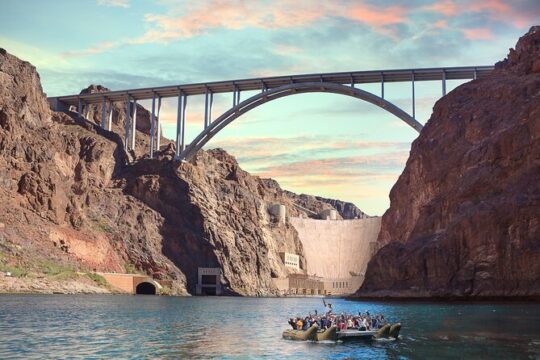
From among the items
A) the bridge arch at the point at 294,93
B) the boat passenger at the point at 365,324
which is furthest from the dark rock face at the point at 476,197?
the boat passenger at the point at 365,324

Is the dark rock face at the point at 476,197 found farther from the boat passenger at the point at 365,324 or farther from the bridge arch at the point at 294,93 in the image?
the boat passenger at the point at 365,324

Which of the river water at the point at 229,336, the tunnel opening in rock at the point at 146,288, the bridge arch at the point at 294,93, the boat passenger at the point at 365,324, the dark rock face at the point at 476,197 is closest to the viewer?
the river water at the point at 229,336

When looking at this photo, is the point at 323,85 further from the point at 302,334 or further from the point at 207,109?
the point at 302,334

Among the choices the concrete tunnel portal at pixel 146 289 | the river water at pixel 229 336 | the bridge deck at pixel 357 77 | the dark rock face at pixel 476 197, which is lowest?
the river water at pixel 229 336

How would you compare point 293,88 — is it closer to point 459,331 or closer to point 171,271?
point 171,271

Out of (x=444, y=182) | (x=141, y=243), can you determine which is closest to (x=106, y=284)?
(x=141, y=243)

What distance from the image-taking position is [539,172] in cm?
12144

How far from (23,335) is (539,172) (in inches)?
3484

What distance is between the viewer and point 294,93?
18238 centimetres

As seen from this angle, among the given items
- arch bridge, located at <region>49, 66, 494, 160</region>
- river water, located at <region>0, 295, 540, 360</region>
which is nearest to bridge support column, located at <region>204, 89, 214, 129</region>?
arch bridge, located at <region>49, 66, 494, 160</region>

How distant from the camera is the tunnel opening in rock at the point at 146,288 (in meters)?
179

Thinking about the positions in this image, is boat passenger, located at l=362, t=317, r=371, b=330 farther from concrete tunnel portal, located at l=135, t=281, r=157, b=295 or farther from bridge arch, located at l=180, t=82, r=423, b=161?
concrete tunnel portal, located at l=135, t=281, r=157, b=295

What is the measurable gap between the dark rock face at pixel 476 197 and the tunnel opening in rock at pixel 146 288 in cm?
5747

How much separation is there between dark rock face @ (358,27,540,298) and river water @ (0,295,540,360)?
19.5 metres
